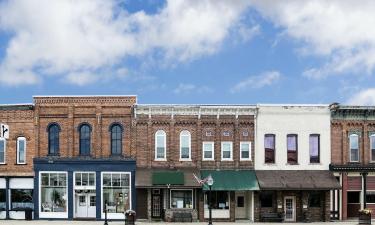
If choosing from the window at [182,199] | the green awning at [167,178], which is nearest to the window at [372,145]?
the window at [182,199]

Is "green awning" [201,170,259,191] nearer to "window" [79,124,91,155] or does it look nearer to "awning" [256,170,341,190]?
"awning" [256,170,341,190]

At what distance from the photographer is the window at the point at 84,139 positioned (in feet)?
136

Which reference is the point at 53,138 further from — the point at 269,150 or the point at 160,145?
the point at 269,150

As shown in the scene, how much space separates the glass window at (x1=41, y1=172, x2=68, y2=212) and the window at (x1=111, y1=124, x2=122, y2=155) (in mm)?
4162

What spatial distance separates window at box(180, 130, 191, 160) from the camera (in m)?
41.2

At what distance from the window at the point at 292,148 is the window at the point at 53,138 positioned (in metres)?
17.1

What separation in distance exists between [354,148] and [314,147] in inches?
118

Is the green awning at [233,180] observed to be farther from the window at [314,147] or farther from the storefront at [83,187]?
the storefront at [83,187]

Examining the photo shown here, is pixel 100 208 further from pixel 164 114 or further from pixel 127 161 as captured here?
pixel 164 114

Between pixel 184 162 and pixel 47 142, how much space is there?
10.3m

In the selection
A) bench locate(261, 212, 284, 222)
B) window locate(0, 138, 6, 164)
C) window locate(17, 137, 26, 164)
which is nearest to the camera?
bench locate(261, 212, 284, 222)

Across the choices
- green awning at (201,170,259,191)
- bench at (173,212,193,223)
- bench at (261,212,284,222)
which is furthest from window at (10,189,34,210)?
bench at (261,212,284,222)

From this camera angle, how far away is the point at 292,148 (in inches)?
1636

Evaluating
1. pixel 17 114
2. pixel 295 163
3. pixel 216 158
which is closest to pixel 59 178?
pixel 17 114
